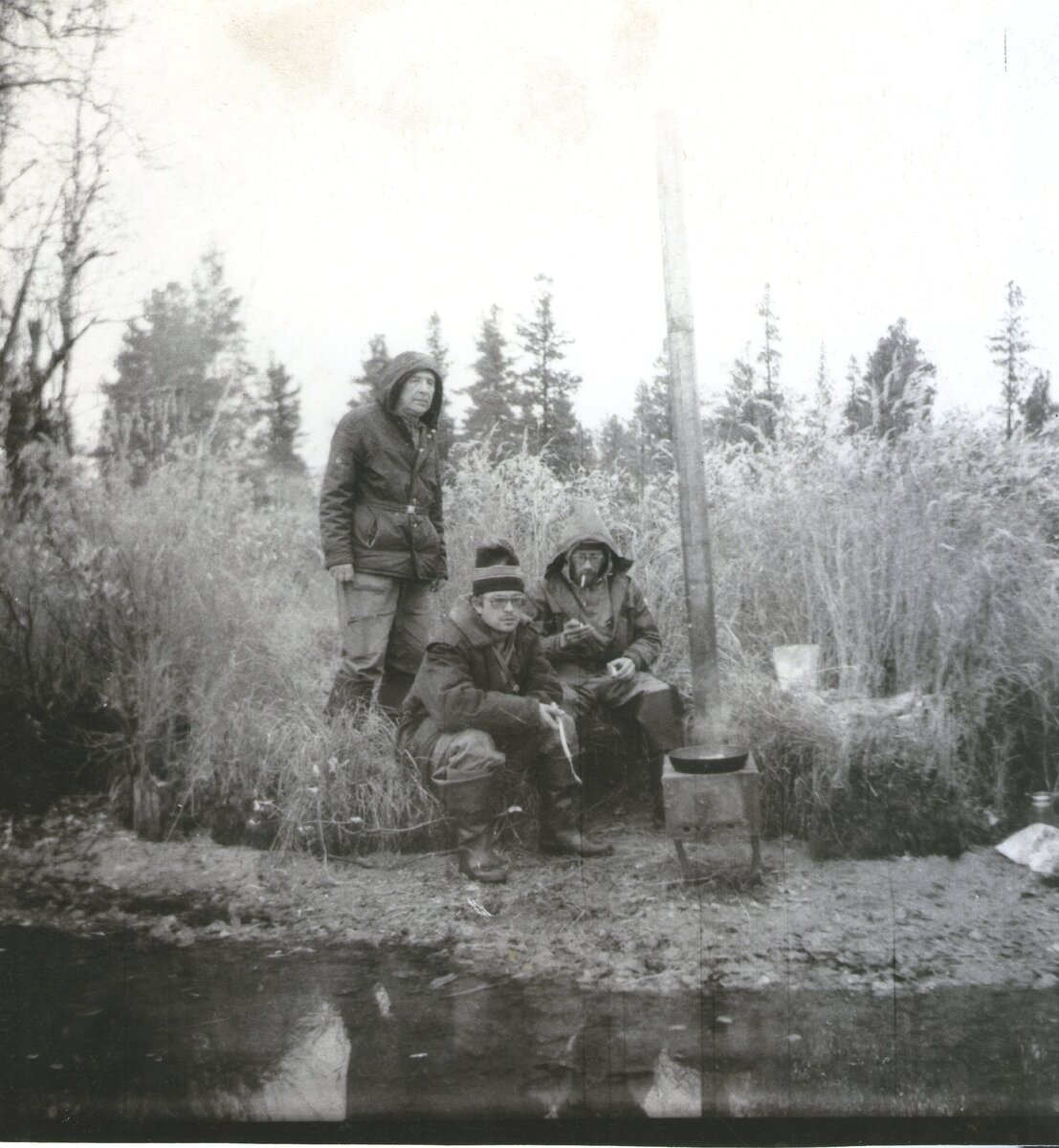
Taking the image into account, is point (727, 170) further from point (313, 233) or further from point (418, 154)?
point (313, 233)

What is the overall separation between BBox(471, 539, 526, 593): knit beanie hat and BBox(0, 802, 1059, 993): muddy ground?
0.88 m

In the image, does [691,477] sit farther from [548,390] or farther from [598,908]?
[598,908]

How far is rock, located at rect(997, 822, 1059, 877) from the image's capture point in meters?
2.50

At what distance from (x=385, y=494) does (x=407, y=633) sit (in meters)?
0.54

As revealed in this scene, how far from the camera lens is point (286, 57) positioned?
267 centimetres

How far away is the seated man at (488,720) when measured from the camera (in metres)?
2.76

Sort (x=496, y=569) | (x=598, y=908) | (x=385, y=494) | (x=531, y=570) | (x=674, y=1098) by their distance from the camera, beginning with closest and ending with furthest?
(x=674, y=1098) → (x=598, y=908) → (x=496, y=569) → (x=385, y=494) → (x=531, y=570)

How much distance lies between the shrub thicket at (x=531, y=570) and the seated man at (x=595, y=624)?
0.12 meters

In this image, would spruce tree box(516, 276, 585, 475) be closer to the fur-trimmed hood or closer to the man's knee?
the fur-trimmed hood

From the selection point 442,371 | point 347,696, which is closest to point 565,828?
point 347,696

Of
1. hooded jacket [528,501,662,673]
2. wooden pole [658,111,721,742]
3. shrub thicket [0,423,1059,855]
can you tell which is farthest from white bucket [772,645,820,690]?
hooded jacket [528,501,662,673]

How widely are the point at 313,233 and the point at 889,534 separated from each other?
2.29 m

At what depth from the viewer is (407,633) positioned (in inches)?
127

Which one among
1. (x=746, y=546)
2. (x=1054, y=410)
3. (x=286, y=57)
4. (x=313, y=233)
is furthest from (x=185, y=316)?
(x=1054, y=410)
